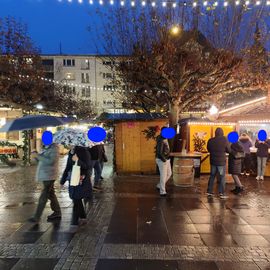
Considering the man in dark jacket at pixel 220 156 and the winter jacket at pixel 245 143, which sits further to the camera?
the winter jacket at pixel 245 143

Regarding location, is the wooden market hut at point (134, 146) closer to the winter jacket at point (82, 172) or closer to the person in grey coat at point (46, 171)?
the person in grey coat at point (46, 171)

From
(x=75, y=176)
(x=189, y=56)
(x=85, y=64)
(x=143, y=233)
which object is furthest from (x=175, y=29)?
(x=85, y=64)

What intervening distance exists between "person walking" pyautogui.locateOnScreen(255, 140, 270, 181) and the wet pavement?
2.78 meters

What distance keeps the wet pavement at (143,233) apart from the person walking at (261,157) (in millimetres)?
2779

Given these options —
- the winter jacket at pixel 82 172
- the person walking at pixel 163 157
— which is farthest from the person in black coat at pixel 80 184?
the person walking at pixel 163 157

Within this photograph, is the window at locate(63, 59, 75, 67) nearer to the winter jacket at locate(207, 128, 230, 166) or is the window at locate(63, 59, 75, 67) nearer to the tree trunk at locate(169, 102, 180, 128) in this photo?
the tree trunk at locate(169, 102, 180, 128)

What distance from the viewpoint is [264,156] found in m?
12.9

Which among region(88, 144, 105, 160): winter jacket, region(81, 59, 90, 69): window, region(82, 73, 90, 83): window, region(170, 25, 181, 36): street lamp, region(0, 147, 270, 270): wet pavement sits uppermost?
region(81, 59, 90, 69): window

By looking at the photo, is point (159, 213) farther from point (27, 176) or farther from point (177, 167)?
point (27, 176)

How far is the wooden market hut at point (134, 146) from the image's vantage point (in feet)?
46.2

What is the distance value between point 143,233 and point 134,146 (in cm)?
776

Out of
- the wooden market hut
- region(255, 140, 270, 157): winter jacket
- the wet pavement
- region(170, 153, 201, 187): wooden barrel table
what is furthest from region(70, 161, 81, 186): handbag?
region(255, 140, 270, 157): winter jacket

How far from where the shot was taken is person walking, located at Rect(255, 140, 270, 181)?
12809 mm

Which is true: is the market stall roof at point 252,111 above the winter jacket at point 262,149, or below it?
above
